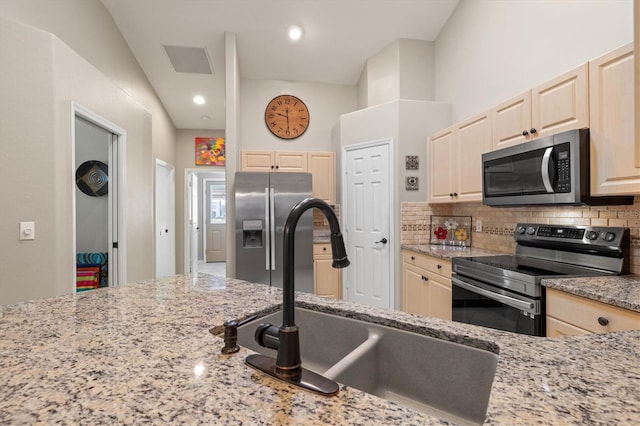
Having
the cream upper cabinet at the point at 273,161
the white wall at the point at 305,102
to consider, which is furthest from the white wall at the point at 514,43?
the cream upper cabinet at the point at 273,161

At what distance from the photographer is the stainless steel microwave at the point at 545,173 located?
1.77 metres

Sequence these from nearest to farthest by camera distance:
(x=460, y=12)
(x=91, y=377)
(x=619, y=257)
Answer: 1. (x=91, y=377)
2. (x=619, y=257)
3. (x=460, y=12)

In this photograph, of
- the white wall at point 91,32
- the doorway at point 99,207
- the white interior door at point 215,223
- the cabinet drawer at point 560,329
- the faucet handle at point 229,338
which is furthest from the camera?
the white interior door at point 215,223

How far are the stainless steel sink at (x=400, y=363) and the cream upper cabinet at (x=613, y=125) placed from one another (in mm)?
1444

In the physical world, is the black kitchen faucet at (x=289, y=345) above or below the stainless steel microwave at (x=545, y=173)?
below

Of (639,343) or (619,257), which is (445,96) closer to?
(619,257)

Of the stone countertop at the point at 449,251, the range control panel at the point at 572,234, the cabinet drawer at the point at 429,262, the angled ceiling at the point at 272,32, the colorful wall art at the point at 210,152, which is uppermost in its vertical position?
the angled ceiling at the point at 272,32

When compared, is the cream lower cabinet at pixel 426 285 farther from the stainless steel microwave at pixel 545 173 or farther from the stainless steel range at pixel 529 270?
the stainless steel microwave at pixel 545 173

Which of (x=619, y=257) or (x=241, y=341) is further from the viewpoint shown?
(x=619, y=257)

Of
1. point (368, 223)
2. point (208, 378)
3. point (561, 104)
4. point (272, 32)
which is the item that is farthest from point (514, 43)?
point (208, 378)

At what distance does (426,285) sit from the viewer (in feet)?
9.61

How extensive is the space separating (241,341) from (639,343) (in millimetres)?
1065

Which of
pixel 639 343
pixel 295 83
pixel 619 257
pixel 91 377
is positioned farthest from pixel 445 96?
pixel 91 377

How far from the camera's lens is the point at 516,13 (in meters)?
2.66
